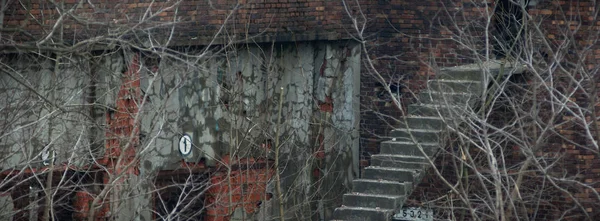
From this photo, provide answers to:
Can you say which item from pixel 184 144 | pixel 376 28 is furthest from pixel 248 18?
pixel 184 144

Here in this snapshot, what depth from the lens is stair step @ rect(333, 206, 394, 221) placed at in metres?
13.0

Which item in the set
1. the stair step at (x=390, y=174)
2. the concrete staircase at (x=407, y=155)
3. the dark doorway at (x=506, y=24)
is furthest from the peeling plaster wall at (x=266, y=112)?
the dark doorway at (x=506, y=24)

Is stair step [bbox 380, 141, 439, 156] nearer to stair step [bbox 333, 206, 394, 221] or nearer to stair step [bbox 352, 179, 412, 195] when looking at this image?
stair step [bbox 352, 179, 412, 195]

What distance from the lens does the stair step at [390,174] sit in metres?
13.5

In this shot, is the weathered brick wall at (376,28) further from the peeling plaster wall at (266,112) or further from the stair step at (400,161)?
the stair step at (400,161)

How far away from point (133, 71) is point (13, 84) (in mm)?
1600

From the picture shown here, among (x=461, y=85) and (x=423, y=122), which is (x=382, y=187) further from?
(x=461, y=85)

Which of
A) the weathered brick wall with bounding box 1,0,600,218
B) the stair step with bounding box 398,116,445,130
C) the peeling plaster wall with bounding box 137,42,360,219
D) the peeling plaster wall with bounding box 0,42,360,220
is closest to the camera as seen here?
the stair step with bounding box 398,116,445,130

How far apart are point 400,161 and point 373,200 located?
688mm

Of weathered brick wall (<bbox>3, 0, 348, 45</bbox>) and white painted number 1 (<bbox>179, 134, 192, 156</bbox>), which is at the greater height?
weathered brick wall (<bbox>3, 0, 348, 45</bbox>)

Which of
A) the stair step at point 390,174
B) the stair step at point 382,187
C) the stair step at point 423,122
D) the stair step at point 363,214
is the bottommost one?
the stair step at point 363,214

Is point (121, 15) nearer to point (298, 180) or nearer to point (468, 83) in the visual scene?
point (298, 180)

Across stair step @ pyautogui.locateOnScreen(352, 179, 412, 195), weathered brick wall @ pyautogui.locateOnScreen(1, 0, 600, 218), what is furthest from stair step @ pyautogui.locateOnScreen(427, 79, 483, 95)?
stair step @ pyautogui.locateOnScreen(352, 179, 412, 195)

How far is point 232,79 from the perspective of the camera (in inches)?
623
